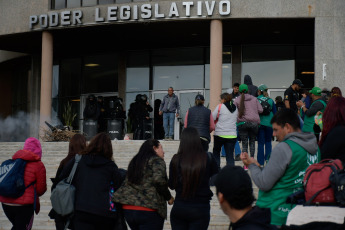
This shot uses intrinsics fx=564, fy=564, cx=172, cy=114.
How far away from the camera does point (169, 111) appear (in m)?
19.4

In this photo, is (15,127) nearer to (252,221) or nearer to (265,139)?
(265,139)

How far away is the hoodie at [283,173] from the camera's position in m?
4.44

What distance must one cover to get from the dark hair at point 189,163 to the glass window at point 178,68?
18824mm

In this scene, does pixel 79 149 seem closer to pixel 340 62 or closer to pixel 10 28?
pixel 340 62

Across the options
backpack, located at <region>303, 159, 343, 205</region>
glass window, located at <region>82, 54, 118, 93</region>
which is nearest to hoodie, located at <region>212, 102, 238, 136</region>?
backpack, located at <region>303, 159, 343, 205</region>

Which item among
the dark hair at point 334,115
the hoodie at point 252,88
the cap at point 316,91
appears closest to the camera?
the dark hair at point 334,115

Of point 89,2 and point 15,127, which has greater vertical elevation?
point 89,2

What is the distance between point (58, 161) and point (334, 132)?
34.1ft

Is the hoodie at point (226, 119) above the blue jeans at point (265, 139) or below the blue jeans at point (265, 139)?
above

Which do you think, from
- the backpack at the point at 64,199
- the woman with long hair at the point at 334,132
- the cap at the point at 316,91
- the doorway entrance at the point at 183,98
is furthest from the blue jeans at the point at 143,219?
the doorway entrance at the point at 183,98

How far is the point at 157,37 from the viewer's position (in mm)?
23250

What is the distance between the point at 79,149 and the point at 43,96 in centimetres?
1636

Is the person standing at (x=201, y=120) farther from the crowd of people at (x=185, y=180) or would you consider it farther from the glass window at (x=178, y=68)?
the glass window at (x=178, y=68)

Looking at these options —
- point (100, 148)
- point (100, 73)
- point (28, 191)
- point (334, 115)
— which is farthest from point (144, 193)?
point (100, 73)
